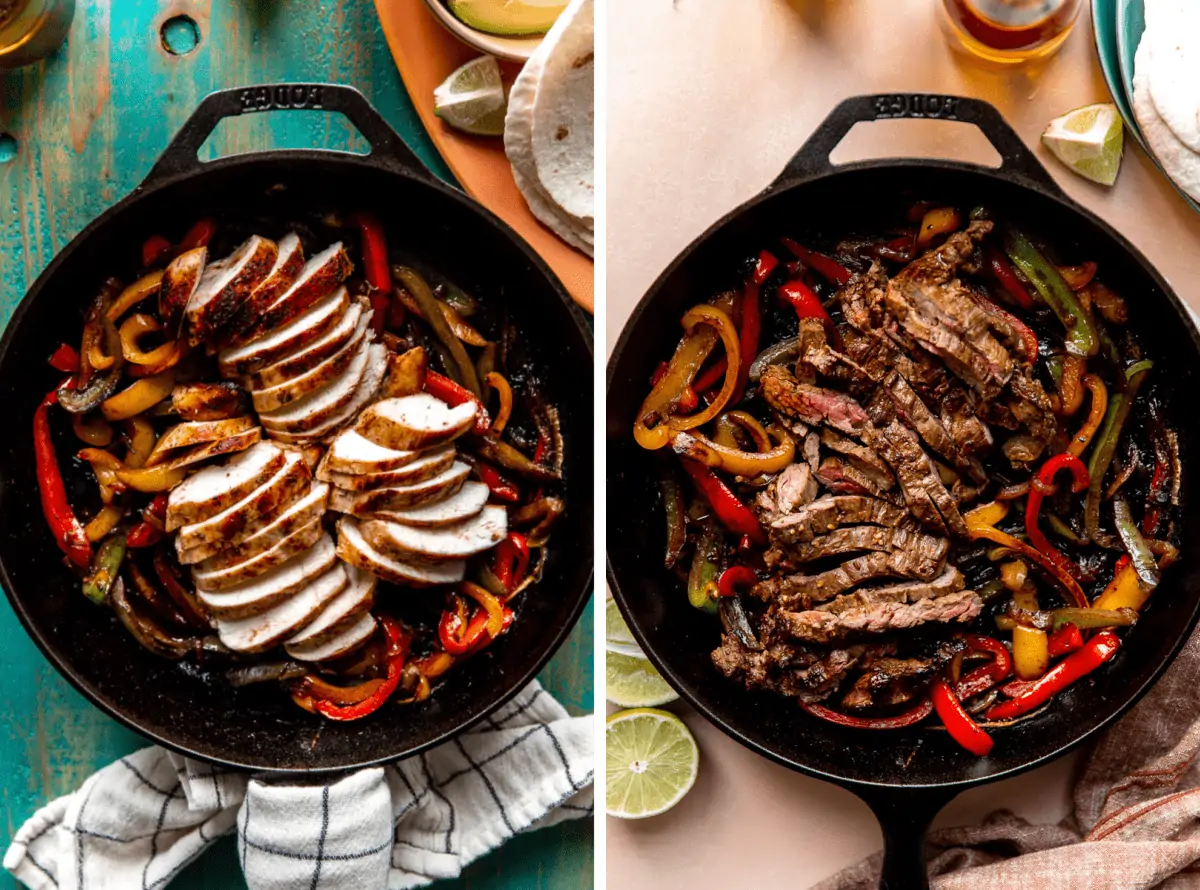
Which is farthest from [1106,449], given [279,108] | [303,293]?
[279,108]

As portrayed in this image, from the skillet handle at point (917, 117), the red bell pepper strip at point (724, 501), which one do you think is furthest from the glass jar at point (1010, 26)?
the red bell pepper strip at point (724, 501)

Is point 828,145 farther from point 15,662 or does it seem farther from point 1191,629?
point 15,662

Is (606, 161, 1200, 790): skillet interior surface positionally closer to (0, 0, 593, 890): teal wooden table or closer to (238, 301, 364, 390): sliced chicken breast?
(238, 301, 364, 390): sliced chicken breast

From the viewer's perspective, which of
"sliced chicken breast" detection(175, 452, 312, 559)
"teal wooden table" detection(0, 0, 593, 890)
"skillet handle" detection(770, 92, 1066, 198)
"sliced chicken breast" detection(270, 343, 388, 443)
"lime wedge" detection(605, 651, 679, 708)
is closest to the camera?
"skillet handle" detection(770, 92, 1066, 198)

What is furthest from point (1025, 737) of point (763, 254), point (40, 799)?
point (40, 799)

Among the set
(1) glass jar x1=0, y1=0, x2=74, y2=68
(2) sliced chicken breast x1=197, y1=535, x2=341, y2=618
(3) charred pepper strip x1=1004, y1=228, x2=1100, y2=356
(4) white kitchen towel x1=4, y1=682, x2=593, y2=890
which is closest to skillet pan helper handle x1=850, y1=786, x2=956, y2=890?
(4) white kitchen towel x1=4, y1=682, x2=593, y2=890

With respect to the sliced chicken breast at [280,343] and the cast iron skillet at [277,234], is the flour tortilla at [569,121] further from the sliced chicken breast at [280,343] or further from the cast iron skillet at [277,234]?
the sliced chicken breast at [280,343]
